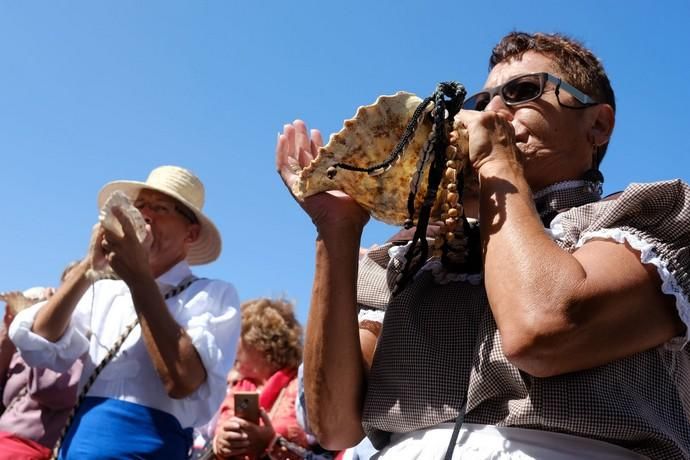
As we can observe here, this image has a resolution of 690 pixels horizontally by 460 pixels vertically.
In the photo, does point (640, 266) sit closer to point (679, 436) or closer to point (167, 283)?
point (679, 436)

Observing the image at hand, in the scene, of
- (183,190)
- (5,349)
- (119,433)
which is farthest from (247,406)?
(5,349)

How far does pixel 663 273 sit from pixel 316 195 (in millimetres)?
744

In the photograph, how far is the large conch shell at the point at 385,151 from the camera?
1656 millimetres

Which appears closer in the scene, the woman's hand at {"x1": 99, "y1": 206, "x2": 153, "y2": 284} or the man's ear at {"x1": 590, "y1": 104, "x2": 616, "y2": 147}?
the man's ear at {"x1": 590, "y1": 104, "x2": 616, "y2": 147}

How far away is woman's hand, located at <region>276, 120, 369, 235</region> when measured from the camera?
5.97 ft

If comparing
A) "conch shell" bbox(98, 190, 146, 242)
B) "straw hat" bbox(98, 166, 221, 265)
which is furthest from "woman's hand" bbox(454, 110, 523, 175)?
"straw hat" bbox(98, 166, 221, 265)

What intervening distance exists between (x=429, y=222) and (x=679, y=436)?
2.16 feet

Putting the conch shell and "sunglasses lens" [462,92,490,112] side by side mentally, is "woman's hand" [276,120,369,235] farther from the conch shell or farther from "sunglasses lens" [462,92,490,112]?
the conch shell

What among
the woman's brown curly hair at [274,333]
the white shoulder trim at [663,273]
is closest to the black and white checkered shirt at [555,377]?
the white shoulder trim at [663,273]

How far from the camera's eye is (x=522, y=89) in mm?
2072

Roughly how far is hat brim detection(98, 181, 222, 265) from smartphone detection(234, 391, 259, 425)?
779 millimetres

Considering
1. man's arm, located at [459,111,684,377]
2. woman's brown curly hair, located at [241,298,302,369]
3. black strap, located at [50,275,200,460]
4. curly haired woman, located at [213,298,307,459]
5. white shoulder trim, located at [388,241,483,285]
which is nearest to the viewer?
man's arm, located at [459,111,684,377]

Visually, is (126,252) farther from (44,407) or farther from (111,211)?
(44,407)

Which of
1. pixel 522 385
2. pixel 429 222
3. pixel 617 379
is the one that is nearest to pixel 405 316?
pixel 429 222
